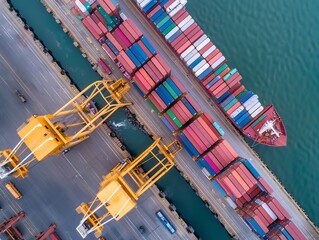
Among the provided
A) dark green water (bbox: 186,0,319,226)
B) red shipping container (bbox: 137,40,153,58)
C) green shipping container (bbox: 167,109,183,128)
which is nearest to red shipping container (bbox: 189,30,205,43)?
dark green water (bbox: 186,0,319,226)

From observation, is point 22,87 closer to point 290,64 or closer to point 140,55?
point 140,55

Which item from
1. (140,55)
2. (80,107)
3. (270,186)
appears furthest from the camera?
(270,186)

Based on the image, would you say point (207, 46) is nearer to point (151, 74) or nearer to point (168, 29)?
point (168, 29)

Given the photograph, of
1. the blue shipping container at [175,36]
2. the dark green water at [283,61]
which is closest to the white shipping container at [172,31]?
the blue shipping container at [175,36]

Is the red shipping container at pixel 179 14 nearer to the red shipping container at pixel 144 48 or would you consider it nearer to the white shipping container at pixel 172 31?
the white shipping container at pixel 172 31

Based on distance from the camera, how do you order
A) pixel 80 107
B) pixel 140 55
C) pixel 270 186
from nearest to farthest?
pixel 80 107
pixel 140 55
pixel 270 186

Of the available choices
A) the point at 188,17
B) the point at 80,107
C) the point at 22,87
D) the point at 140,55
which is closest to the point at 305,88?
the point at 188,17

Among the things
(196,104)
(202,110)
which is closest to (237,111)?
(202,110)
